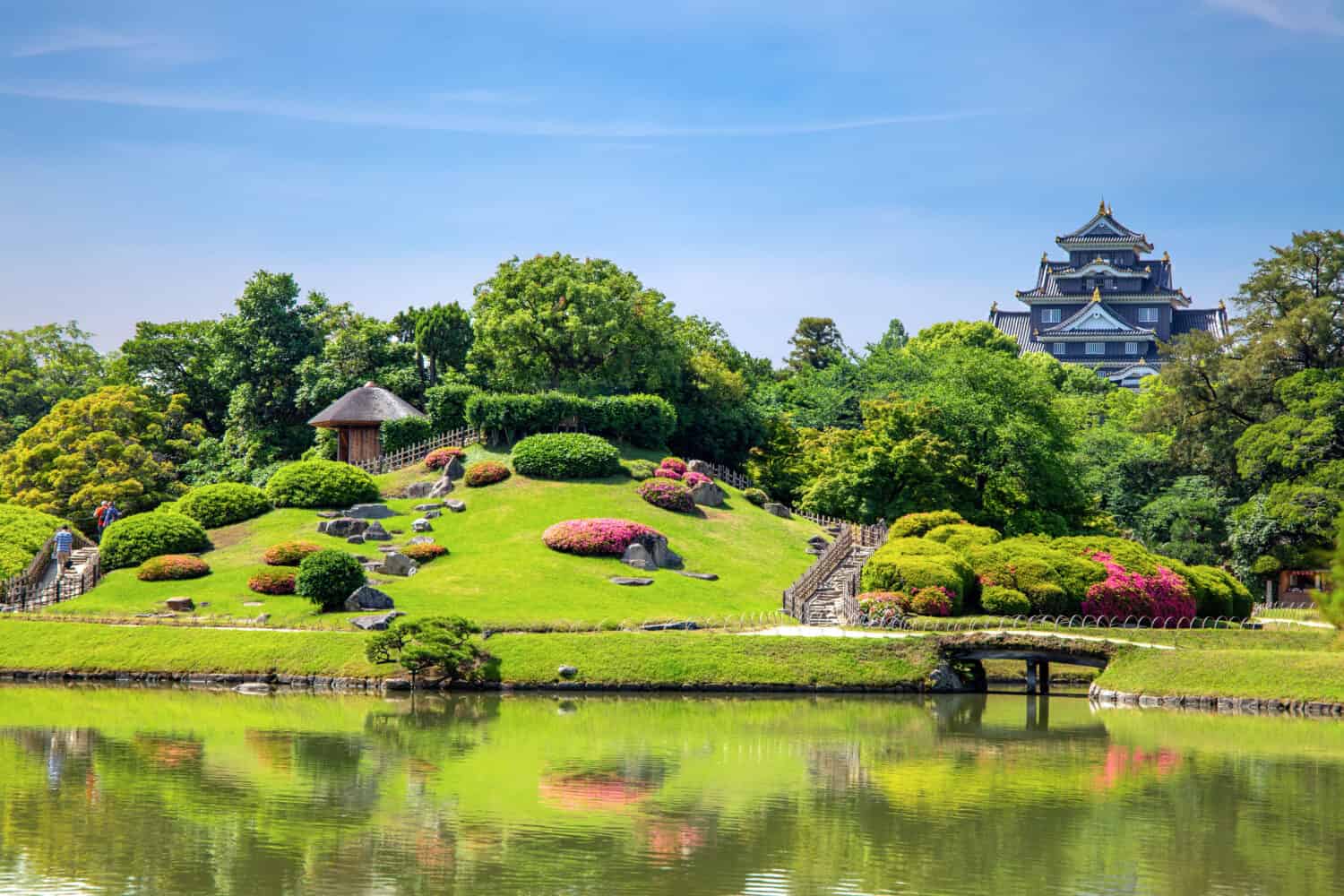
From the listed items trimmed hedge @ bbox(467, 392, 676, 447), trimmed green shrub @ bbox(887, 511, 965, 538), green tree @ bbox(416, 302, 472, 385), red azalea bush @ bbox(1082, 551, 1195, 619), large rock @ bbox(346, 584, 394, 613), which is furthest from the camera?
green tree @ bbox(416, 302, 472, 385)

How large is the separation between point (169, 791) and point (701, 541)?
120 ft

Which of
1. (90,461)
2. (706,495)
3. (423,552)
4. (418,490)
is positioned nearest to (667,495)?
(706,495)

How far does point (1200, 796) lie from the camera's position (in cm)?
2950

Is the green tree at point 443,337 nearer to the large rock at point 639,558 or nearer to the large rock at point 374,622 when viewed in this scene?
the large rock at point 639,558

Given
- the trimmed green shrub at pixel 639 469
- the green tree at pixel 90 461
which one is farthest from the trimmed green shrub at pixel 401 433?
the trimmed green shrub at pixel 639 469

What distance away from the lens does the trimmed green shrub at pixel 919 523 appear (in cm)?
5688

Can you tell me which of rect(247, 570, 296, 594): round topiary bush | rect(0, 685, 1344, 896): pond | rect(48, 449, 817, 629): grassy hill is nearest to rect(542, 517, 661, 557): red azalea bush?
rect(48, 449, 817, 629): grassy hill

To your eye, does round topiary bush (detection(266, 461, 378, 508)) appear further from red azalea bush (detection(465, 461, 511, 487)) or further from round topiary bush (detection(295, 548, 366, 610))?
round topiary bush (detection(295, 548, 366, 610))

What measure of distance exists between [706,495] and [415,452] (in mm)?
14907

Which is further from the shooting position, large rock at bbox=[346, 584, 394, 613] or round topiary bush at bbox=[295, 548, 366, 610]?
large rock at bbox=[346, 584, 394, 613]

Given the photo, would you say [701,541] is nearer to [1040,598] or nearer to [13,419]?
[1040,598]

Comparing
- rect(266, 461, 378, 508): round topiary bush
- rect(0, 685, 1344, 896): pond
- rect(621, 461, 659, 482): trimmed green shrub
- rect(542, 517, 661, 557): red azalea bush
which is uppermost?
rect(621, 461, 659, 482): trimmed green shrub

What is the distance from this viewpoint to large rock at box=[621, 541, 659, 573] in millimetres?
58750

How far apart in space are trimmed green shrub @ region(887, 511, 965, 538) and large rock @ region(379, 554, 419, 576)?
18547 mm
